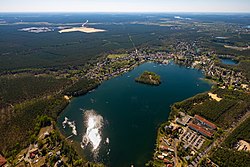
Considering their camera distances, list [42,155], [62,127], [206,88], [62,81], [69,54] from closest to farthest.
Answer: [42,155] → [62,127] → [206,88] → [62,81] → [69,54]

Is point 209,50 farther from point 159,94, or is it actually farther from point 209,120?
point 209,120

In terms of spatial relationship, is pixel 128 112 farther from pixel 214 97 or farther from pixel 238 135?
pixel 214 97

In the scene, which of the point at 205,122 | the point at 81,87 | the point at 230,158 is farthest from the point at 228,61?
the point at 230,158

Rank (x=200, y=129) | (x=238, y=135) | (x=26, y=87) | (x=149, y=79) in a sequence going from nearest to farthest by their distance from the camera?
(x=238, y=135)
(x=200, y=129)
(x=26, y=87)
(x=149, y=79)

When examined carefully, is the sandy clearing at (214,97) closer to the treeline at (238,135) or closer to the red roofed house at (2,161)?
the treeline at (238,135)

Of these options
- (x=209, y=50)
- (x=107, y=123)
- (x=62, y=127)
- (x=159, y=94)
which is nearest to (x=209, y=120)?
(x=159, y=94)

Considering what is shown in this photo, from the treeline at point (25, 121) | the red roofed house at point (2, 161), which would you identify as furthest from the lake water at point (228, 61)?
the red roofed house at point (2, 161)
